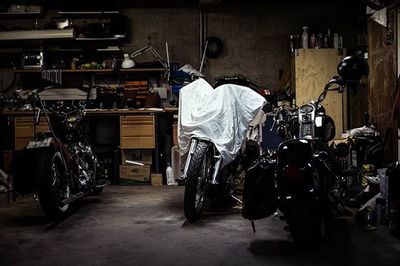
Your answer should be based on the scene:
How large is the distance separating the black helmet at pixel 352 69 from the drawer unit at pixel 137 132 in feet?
12.3

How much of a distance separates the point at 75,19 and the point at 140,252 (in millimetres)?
5636

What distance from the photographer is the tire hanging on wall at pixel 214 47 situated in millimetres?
8102

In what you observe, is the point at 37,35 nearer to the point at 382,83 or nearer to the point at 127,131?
the point at 127,131

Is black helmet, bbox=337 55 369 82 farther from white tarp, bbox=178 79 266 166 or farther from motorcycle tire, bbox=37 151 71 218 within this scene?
motorcycle tire, bbox=37 151 71 218

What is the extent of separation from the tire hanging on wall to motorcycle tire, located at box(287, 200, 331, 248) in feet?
16.9

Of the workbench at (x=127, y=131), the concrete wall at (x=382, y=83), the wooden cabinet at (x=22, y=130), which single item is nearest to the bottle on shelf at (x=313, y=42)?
the concrete wall at (x=382, y=83)

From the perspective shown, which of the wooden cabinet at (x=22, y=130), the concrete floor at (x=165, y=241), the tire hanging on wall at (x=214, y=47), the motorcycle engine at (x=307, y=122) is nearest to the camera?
the concrete floor at (x=165, y=241)

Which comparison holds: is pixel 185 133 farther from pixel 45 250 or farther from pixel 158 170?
pixel 158 170

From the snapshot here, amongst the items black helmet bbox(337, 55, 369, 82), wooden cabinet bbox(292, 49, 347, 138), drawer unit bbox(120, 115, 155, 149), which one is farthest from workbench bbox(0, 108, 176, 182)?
black helmet bbox(337, 55, 369, 82)

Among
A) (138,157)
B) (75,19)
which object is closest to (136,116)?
(138,157)

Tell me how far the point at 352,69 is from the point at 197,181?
1.51 m

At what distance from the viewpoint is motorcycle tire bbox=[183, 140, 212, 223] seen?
13.5 ft

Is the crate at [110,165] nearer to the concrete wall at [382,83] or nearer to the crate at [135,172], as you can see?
the crate at [135,172]

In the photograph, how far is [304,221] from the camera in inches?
124
